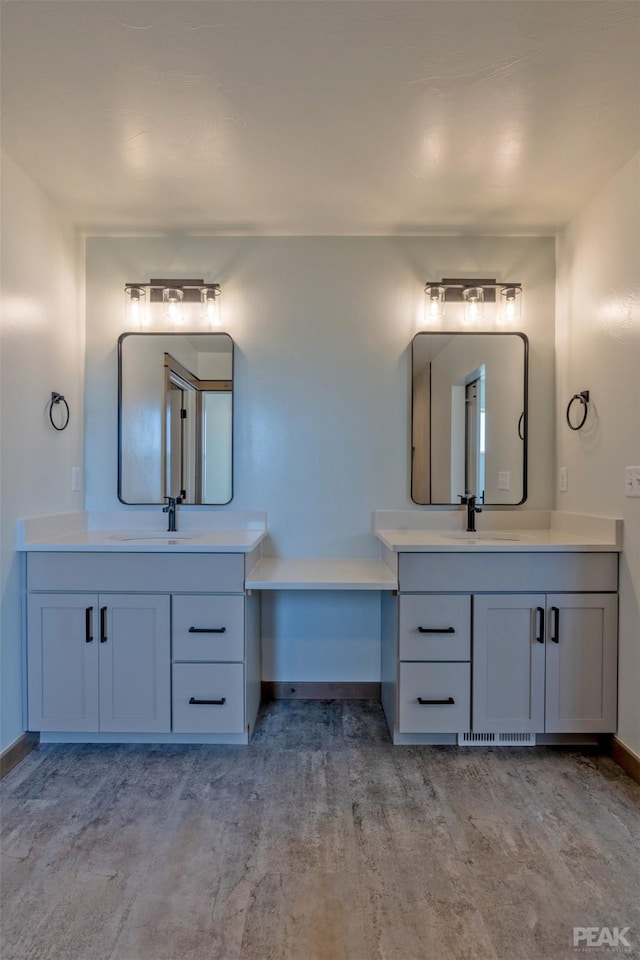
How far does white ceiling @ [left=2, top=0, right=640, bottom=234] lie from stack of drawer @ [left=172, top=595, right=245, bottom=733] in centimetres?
178

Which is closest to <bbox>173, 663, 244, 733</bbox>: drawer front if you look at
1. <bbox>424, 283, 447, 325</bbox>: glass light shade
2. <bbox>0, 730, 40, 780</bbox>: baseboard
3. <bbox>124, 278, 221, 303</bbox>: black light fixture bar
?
<bbox>0, 730, 40, 780</bbox>: baseboard

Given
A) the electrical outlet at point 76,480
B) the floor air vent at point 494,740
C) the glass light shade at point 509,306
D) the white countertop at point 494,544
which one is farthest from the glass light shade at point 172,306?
the floor air vent at point 494,740

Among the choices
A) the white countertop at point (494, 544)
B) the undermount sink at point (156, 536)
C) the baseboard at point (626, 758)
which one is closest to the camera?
the baseboard at point (626, 758)

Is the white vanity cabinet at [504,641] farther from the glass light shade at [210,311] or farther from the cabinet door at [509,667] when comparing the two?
the glass light shade at [210,311]

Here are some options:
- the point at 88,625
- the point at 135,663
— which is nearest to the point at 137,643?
the point at 135,663

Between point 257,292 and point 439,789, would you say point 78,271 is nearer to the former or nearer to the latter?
point 257,292

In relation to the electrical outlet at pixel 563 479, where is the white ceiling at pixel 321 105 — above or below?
above

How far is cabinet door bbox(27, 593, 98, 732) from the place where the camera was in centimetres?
199

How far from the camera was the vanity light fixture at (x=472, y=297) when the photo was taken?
249cm

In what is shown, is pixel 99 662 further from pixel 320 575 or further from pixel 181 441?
pixel 181 441

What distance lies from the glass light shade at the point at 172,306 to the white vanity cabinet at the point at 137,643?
4.18ft

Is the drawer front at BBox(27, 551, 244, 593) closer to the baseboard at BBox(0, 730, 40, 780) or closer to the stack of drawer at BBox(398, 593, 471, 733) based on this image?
the baseboard at BBox(0, 730, 40, 780)

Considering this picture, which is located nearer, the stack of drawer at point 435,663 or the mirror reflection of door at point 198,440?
the stack of drawer at point 435,663

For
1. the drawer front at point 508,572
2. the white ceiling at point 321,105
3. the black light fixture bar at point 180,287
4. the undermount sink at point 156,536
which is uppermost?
the white ceiling at point 321,105
